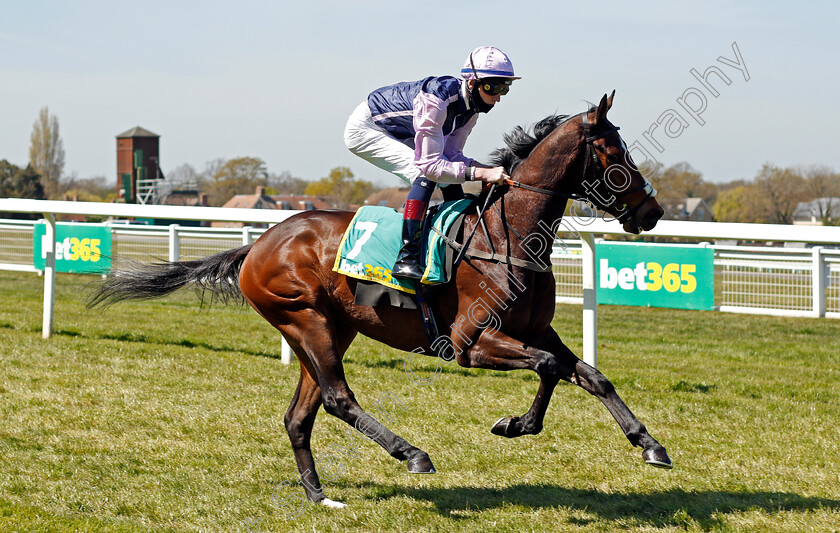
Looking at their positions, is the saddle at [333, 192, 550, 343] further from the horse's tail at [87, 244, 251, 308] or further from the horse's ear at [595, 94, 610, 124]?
the horse's tail at [87, 244, 251, 308]

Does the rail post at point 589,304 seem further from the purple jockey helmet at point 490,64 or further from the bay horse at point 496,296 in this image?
the purple jockey helmet at point 490,64

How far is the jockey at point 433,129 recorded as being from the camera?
3.69 metres

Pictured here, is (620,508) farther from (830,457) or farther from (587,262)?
(587,262)

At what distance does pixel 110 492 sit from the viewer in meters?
3.85

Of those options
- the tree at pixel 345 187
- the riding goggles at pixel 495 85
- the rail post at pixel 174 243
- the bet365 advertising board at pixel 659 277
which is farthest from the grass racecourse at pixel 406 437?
the tree at pixel 345 187

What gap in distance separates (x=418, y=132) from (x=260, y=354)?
13.7 ft

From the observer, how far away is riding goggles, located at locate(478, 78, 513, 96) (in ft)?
12.1

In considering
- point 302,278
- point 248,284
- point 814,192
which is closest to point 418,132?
point 302,278

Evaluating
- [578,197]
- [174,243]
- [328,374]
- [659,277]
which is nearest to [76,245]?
[174,243]

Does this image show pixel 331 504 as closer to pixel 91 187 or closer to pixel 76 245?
pixel 76 245

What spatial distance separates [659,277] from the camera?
262 inches

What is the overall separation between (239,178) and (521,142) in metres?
69.4

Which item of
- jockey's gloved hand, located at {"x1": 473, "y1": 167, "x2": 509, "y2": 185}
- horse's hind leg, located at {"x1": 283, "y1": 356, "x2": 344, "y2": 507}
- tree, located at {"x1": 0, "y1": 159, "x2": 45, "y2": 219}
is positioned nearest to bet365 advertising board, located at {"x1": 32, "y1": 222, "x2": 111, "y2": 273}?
horse's hind leg, located at {"x1": 283, "y1": 356, "x2": 344, "y2": 507}

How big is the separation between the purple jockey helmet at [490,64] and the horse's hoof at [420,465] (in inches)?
65.6
